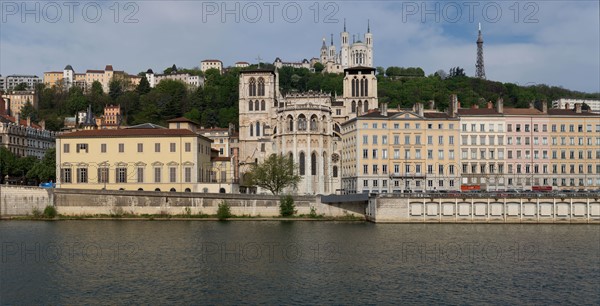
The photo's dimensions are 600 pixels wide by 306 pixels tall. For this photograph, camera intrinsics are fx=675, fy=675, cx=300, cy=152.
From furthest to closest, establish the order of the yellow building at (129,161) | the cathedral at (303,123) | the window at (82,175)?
1. the cathedral at (303,123)
2. the window at (82,175)
3. the yellow building at (129,161)

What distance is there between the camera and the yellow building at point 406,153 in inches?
3059

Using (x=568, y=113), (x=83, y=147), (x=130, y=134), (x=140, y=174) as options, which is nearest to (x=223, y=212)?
(x=140, y=174)

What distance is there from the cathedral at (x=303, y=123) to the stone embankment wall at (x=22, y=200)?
27.9 m

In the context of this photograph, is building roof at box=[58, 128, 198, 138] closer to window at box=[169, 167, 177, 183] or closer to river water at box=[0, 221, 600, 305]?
window at box=[169, 167, 177, 183]

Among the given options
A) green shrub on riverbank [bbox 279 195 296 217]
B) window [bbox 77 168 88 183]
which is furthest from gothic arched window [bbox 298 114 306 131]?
window [bbox 77 168 88 183]

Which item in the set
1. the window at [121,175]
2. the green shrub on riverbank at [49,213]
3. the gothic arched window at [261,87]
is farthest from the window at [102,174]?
the gothic arched window at [261,87]

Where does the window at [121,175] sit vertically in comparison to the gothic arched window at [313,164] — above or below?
below

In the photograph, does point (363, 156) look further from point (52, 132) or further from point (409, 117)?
point (52, 132)

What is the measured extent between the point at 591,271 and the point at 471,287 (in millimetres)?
8573

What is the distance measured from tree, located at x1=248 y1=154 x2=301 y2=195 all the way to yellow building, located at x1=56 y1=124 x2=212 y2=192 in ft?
24.3

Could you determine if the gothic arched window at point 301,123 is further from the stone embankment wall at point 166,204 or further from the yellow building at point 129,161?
the stone embankment wall at point 166,204

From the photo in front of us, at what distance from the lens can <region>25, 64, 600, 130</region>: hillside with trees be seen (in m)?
132

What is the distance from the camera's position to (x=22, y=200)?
71.2 metres

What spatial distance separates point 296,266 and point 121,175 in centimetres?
4498
